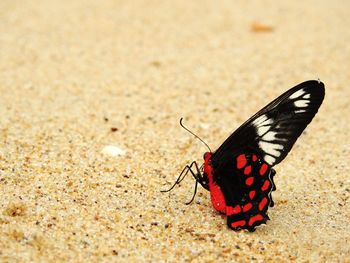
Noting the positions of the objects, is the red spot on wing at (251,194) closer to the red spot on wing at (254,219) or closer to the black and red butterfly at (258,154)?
the black and red butterfly at (258,154)

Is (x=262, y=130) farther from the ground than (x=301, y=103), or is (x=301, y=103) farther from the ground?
(x=301, y=103)

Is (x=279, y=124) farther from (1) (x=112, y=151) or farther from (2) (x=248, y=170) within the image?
(1) (x=112, y=151)

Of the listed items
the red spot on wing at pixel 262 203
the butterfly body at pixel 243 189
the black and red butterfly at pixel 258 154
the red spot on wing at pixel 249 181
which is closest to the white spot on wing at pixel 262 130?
the black and red butterfly at pixel 258 154

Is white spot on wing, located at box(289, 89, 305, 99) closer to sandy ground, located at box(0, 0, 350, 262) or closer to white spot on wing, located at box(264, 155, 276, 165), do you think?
white spot on wing, located at box(264, 155, 276, 165)

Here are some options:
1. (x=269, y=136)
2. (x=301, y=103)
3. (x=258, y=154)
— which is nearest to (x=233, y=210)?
(x=258, y=154)

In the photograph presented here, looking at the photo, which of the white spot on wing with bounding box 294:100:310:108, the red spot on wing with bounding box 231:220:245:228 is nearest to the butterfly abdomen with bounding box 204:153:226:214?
the red spot on wing with bounding box 231:220:245:228
